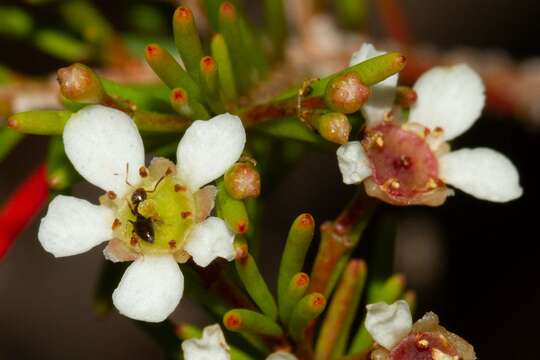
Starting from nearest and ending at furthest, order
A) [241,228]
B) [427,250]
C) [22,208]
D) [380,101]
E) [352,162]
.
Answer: [241,228], [352,162], [380,101], [22,208], [427,250]

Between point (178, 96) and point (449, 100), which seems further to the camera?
point (449, 100)

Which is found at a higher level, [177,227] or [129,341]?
[177,227]

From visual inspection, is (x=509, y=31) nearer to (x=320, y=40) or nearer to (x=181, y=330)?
(x=320, y=40)

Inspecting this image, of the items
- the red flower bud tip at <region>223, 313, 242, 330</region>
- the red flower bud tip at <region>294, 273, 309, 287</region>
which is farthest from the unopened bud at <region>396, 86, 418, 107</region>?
the red flower bud tip at <region>223, 313, 242, 330</region>

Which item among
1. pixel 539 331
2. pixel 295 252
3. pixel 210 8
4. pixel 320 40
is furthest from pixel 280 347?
pixel 539 331

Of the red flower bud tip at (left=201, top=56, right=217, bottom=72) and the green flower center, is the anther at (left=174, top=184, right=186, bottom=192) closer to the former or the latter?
the green flower center

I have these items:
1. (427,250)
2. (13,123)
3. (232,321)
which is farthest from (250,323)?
(427,250)

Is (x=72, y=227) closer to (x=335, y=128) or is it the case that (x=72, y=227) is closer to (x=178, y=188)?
(x=178, y=188)
